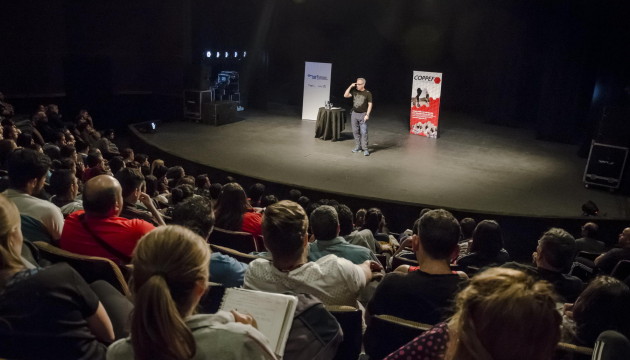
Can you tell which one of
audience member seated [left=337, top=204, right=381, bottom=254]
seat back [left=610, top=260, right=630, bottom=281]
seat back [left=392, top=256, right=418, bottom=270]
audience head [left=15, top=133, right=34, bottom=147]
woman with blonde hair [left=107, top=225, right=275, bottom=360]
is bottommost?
seat back [left=610, top=260, right=630, bottom=281]

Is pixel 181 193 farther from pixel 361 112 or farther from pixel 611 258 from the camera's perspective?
pixel 361 112

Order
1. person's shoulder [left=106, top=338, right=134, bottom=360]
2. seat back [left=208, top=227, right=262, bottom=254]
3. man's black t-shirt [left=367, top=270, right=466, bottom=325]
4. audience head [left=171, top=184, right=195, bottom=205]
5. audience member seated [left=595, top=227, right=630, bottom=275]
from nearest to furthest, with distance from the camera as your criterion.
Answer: person's shoulder [left=106, top=338, right=134, bottom=360] < man's black t-shirt [left=367, top=270, right=466, bottom=325] < seat back [left=208, top=227, right=262, bottom=254] < audience member seated [left=595, top=227, right=630, bottom=275] < audience head [left=171, top=184, right=195, bottom=205]

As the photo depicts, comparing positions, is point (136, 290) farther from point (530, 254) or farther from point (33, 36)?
point (33, 36)

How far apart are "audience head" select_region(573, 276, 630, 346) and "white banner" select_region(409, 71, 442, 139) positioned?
330 inches

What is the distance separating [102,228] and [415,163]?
643 cm

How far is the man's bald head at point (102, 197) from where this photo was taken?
2.73 meters

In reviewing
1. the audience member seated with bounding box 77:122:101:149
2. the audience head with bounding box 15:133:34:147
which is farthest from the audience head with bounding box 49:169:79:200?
the audience member seated with bounding box 77:122:101:149

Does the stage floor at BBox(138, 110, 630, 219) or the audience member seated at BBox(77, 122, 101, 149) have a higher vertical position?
the audience member seated at BBox(77, 122, 101, 149)

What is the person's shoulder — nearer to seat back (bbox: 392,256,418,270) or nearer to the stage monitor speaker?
seat back (bbox: 392,256,418,270)

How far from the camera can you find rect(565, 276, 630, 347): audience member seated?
2.08 metres

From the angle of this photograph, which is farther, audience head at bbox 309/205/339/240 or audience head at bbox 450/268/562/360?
audience head at bbox 309/205/339/240

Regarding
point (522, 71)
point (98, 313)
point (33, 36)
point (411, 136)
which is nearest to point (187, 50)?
point (33, 36)

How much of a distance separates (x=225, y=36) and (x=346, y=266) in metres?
12.1

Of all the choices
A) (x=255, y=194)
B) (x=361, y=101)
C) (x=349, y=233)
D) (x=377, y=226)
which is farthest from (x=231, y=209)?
(x=361, y=101)
